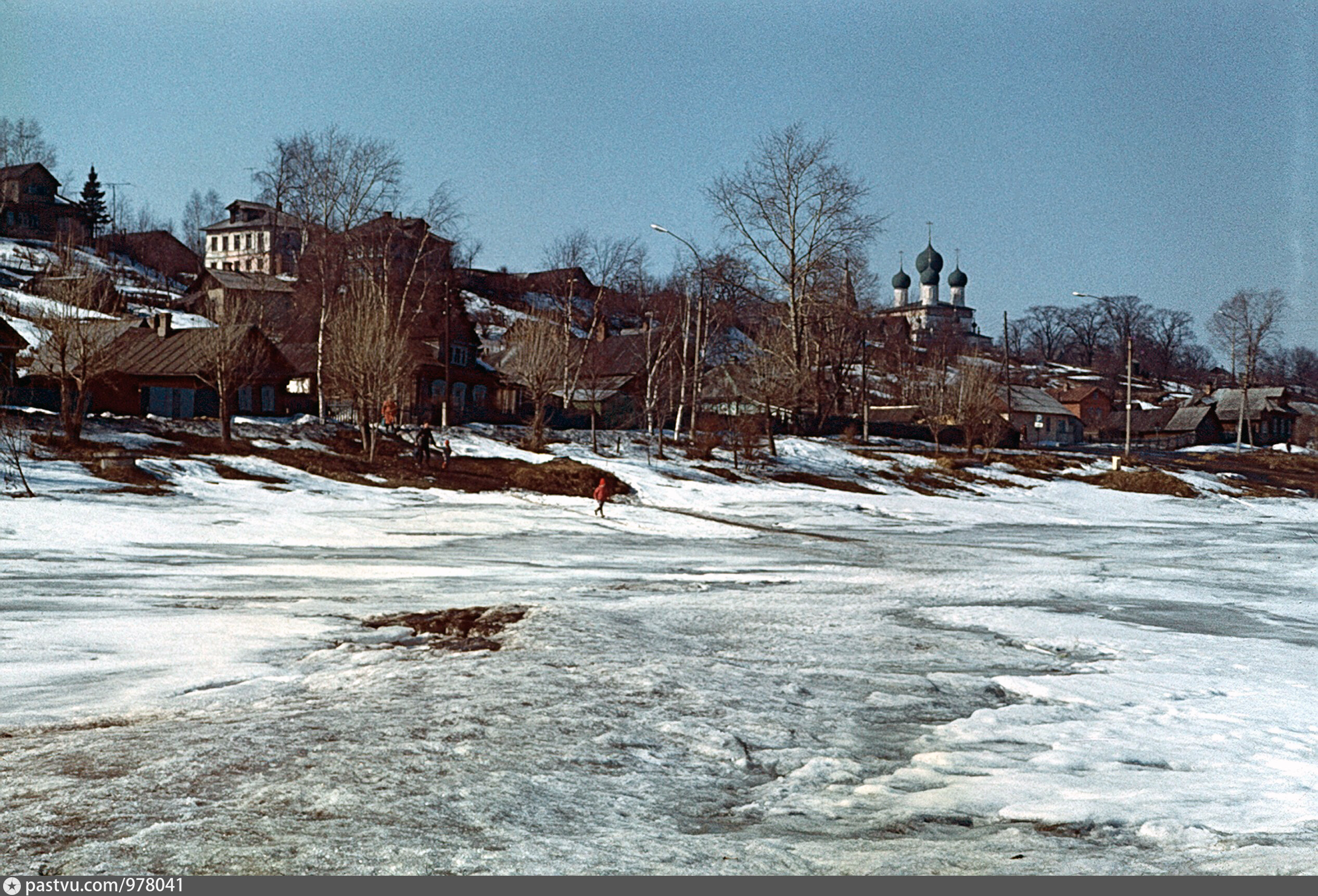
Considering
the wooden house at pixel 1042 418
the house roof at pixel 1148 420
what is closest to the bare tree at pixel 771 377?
the wooden house at pixel 1042 418

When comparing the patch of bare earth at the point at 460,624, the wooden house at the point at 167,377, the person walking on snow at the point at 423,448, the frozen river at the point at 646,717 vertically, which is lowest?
the patch of bare earth at the point at 460,624

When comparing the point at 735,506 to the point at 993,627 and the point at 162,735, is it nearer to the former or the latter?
the point at 993,627

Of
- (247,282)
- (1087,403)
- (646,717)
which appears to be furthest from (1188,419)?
(646,717)

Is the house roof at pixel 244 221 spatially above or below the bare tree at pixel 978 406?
above

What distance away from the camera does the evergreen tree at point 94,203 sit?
111688mm

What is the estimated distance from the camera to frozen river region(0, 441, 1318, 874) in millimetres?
5605

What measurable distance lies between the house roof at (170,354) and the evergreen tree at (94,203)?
6657 centimetres

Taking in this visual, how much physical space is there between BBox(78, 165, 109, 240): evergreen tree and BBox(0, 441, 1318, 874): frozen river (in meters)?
104

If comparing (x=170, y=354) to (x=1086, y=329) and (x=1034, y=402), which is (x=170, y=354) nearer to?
(x=1034, y=402)

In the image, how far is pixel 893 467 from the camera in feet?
159

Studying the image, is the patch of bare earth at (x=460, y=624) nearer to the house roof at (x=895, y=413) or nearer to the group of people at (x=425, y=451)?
the group of people at (x=425, y=451)

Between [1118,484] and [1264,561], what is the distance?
25.6 metres

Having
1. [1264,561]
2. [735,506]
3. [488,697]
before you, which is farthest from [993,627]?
[735,506]

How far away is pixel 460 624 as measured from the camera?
1269 centimetres
